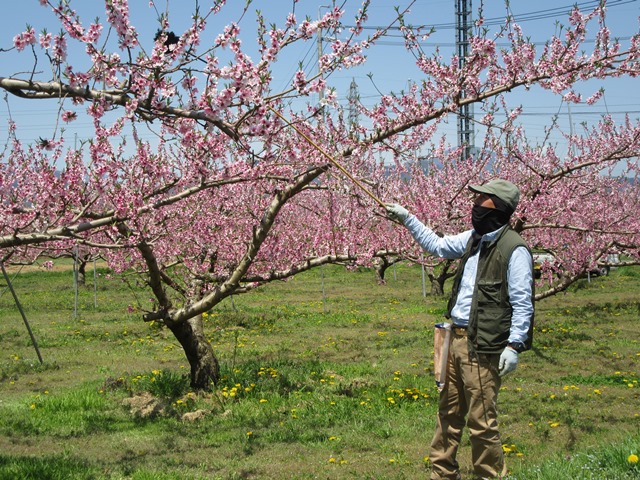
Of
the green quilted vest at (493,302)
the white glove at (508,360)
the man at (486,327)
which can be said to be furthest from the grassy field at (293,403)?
the green quilted vest at (493,302)

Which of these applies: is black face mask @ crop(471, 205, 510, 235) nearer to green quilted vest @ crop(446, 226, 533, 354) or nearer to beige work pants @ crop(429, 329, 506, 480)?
green quilted vest @ crop(446, 226, 533, 354)

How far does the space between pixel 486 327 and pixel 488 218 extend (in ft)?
2.37

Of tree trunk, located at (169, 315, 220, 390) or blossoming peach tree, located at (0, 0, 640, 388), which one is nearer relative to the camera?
blossoming peach tree, located at (0, 0, 640, 388)

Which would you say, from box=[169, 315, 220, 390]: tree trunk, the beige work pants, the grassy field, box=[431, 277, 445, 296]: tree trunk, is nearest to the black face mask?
the beige work pants

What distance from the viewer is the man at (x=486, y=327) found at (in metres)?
4.31

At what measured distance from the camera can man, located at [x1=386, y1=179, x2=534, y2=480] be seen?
14.1 feet

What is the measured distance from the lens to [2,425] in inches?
274


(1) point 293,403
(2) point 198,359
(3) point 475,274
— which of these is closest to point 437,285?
(2) point 198,359

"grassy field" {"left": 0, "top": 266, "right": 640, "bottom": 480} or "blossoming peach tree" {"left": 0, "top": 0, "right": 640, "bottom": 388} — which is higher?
"blossoming peach tree" {"left": 0, "top": 0, "right": 640, "bottom": 388}

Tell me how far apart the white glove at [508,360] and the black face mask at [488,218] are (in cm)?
82

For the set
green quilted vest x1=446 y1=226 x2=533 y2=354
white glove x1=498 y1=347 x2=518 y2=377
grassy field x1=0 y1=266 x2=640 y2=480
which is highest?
green quilted vest x1=446 y1=226 x2=533 y2=354

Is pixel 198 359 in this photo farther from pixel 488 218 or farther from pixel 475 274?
pixel 488 218

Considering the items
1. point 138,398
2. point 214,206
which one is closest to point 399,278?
point 214,206

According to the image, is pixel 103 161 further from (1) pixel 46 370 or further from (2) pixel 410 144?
(1) pixel 46 370
